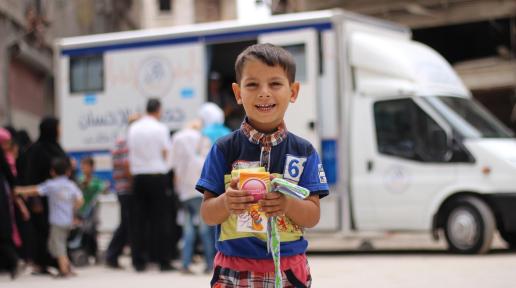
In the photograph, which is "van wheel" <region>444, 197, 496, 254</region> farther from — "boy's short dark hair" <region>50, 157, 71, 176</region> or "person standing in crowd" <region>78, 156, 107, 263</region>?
"boy's short dark hair" <region>50, 157, 71, 176</region>

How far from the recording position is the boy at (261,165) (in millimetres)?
3449

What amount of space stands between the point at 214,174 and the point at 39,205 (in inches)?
284

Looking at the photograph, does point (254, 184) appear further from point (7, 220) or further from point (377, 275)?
point (7, 220)

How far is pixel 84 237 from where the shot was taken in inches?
485

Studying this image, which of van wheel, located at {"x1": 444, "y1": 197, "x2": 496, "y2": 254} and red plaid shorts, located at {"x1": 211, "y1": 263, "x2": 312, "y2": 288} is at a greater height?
red plaid shorts, located at {"x1": 211, "y1": 263, "x2": 312, "y2": 288}

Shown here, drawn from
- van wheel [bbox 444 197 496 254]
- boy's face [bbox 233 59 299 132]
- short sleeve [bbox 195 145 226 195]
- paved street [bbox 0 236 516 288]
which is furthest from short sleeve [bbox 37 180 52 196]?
boy's face [bbox 233 59 299 132]

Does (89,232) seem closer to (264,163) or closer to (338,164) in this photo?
(338,164)

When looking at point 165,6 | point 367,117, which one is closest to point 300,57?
point 367,117

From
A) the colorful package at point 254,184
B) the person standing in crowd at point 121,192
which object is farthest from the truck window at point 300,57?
the colorful package at point 254,184

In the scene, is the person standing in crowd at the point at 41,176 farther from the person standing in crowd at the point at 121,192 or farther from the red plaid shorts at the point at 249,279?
the red plaid shorts at the point at 249,279

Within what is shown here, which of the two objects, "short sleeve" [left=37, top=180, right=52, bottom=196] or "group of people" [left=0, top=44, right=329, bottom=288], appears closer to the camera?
"group of people" [left=0, top=44, right=329, bottom=288]

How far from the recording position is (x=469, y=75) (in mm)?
22609

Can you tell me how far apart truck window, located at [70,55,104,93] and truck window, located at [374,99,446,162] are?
4409mm

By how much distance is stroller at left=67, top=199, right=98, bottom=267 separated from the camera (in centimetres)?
1195
